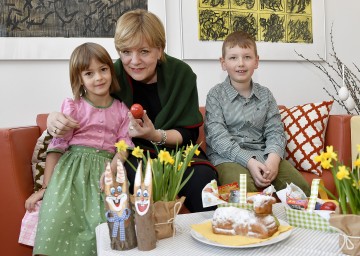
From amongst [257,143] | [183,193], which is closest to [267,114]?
[257,143]

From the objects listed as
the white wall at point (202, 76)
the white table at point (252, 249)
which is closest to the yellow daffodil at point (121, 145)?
the white table at point (252, 249)

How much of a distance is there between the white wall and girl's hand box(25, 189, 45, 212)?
2.43 ft

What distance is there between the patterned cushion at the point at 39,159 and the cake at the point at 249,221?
97 centimetres

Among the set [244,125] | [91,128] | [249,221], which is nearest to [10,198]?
[91,128]

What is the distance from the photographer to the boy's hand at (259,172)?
2.06 metres

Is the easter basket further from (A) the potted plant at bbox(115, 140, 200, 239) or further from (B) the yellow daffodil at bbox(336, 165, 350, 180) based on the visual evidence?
(A) the potted plant at bbox(115, 140, 200, 239)

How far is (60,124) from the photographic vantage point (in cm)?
170

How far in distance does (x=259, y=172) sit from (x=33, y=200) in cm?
103

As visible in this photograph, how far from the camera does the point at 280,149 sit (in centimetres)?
221

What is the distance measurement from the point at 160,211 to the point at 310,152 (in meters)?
1.37

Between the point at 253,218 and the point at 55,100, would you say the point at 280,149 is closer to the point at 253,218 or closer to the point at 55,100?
the point at 253,218

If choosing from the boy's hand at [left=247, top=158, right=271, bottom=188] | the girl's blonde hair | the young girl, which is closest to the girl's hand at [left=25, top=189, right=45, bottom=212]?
the young girl

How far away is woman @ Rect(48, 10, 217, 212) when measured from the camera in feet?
5.72

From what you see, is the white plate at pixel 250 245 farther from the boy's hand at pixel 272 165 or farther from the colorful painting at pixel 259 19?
the colorful painting at pixel 259 19
